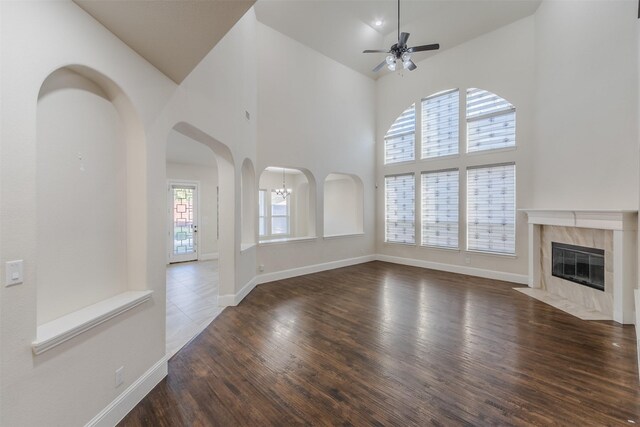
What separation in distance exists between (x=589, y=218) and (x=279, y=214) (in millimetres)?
8517

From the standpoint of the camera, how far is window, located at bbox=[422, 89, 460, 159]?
624 centimetres

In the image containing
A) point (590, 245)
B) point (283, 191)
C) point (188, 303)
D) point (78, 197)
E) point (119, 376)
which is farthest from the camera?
point (283, 191)

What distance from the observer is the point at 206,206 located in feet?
27.3

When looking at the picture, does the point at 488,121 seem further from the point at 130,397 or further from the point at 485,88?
the point at 130,397

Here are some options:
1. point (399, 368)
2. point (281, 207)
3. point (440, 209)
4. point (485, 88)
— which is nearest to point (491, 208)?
point (440, 209)

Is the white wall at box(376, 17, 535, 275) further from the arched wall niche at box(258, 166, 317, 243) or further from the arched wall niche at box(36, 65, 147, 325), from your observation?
the arched wall niche at box(36, 65, 147, 325)

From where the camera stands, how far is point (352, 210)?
31.2 ft

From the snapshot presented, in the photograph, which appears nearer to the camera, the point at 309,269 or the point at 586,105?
the point at 586,105

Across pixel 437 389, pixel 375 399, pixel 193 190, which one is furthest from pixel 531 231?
pixel 193 190

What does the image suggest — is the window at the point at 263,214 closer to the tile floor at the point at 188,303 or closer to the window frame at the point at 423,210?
the tile floor at the point at 188,303

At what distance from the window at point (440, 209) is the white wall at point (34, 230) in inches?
245

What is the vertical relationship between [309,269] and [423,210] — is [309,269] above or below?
below

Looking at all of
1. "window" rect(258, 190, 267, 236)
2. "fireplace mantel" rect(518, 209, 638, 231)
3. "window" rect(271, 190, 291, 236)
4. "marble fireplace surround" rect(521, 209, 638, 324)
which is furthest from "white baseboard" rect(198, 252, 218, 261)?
"fireplace mantel" rect(518, 209, 638, 231)

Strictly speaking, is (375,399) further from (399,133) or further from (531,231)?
(399,133)
